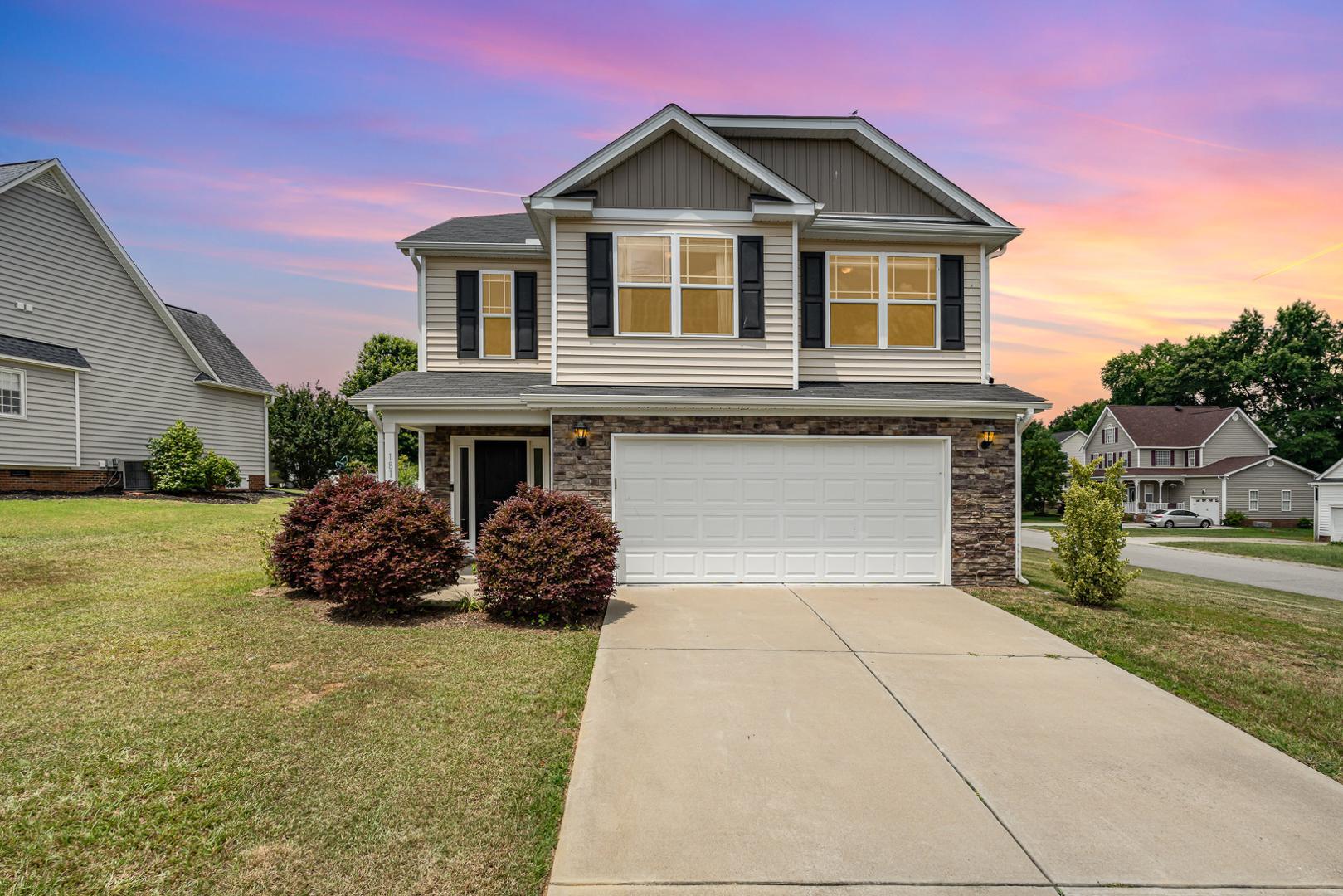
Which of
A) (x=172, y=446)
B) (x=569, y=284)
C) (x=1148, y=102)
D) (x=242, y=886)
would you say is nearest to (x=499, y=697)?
(x=242, y=886)

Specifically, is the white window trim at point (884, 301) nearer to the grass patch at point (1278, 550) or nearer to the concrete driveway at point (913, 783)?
the concrete driveway at point (913, 783)

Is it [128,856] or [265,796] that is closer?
[128,856]

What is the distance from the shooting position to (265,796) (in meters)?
3.71

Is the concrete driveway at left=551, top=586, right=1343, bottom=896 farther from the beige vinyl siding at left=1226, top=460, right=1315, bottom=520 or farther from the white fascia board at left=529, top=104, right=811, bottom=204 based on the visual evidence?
the beige vinyl siding at left=1226, top=460, right=1315, bottom=520

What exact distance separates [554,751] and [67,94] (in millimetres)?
16292

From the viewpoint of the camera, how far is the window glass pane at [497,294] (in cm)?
1197

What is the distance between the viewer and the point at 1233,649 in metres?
7.37

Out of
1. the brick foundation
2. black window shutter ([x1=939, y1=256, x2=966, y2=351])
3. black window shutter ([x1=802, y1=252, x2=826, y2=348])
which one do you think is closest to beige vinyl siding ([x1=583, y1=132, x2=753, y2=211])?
black window shutter ([x1=802, y1=252, x2=826, y2=348])

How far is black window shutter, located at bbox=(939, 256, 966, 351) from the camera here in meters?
11.1

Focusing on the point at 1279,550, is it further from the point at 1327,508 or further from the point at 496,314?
the point at 496,314

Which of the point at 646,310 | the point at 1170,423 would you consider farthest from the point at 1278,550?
the point at 646,310

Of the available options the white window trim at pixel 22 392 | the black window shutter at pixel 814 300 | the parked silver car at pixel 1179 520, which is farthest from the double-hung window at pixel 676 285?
the parked silver car at pixel 1179 520

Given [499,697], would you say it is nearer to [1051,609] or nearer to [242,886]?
[242,886]

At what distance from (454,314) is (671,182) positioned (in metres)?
4.71
